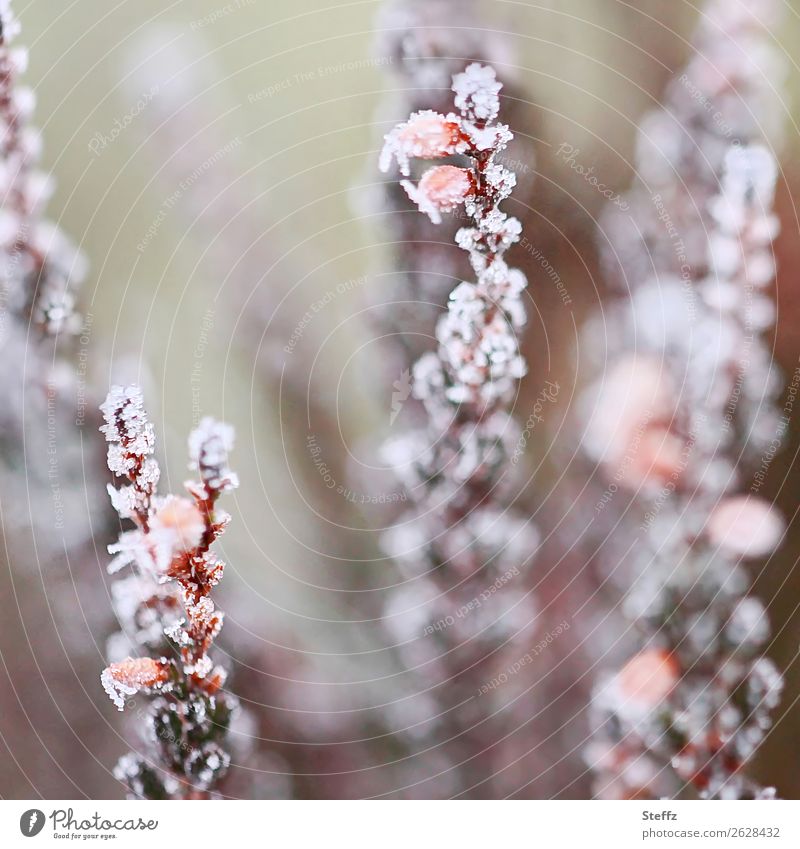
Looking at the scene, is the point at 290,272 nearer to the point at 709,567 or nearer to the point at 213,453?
the point at 213,453

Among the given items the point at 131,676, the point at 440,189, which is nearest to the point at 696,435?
the point at 440,189

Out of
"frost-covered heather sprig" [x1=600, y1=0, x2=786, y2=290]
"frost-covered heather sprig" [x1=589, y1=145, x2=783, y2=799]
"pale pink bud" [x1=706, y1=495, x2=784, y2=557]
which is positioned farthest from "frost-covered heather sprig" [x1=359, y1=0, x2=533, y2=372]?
"pale pink bud" [x1=706, y1=495, x2=784, y2=557]

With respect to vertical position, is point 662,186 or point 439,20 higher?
point 439,20

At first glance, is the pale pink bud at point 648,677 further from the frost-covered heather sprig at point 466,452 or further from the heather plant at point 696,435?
the frost-covered heather sprig at point 466,452

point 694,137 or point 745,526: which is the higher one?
point 694,137
